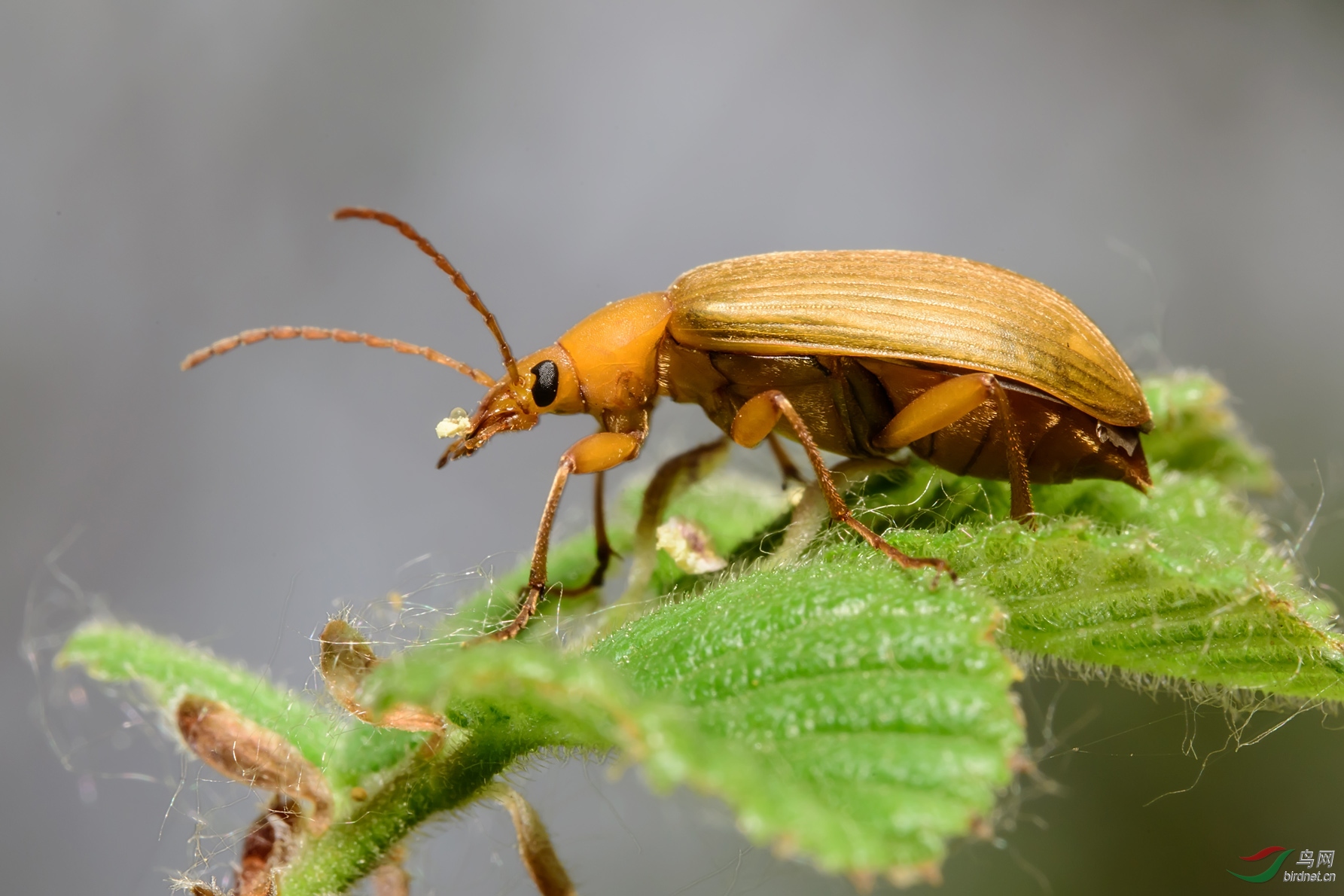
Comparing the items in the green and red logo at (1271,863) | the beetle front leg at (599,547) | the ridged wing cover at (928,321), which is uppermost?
the ridged wing cover at (928,321)

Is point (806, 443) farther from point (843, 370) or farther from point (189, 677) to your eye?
point (189, 677)

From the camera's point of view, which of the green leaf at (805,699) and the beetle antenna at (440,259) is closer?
the green leaf at (805,699)

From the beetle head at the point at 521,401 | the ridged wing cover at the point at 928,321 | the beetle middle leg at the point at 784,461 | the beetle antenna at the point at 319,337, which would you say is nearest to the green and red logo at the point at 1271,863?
the ridged wing cover at the point at 928,321

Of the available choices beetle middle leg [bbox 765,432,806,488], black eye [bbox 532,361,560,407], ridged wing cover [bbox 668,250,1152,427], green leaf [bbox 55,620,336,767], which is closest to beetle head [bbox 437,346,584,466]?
black eye [bbox 532,361,560,407]

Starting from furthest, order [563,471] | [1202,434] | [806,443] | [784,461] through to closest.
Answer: [784,461], [1202,434], [563,471], [806,443]

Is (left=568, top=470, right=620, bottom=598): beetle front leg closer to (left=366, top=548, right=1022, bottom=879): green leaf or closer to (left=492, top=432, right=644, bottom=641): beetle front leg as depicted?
(left=492, top=432, right=644, bottom=641): beetle front leg

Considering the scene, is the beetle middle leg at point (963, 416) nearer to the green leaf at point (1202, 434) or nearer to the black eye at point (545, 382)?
the green leaf at point (1202, 434)

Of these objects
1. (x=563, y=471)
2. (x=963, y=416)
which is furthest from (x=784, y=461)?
(x=563, y=471)

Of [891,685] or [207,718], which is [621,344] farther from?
[891,685]
